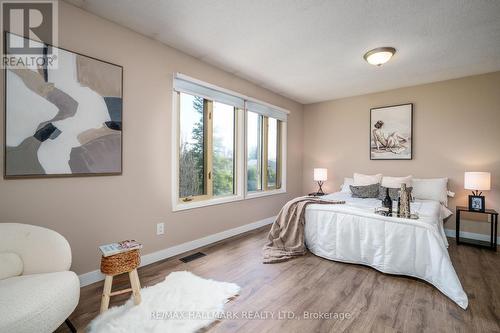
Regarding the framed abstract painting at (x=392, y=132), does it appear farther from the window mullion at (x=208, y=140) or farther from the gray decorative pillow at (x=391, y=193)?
the window mullion at (x=208, y=140)

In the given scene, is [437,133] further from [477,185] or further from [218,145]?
[218,145]

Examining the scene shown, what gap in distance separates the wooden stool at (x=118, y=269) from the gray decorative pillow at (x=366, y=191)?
10.7 ft

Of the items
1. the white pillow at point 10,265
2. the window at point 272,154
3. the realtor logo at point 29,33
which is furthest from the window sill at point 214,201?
the realtor logo at point 29,33

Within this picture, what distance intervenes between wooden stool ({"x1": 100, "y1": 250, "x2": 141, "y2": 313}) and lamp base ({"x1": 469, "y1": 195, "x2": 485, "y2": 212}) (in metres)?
4.26

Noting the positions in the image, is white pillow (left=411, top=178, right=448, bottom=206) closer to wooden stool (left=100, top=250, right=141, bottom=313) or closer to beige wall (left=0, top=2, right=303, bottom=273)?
beige wall (left=0, top=2, right=303, bottom=273)

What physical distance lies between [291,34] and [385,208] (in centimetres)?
223

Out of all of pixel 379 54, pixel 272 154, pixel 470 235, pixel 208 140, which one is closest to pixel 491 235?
pixel 470 235

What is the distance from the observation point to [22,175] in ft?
5.93

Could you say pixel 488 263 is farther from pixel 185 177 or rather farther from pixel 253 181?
pixel 185 177

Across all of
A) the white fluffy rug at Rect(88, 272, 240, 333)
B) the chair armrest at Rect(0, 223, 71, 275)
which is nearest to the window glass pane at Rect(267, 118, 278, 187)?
the white fluffy rug at Rect(88, 272, 240, 333)

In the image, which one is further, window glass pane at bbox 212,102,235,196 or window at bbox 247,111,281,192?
window at bbox 247,111,281,192

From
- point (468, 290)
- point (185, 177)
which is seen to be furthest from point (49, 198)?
point (468, 290)

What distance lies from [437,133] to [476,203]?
1.20 metres

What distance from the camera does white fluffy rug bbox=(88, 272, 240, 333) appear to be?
1.58 meters
